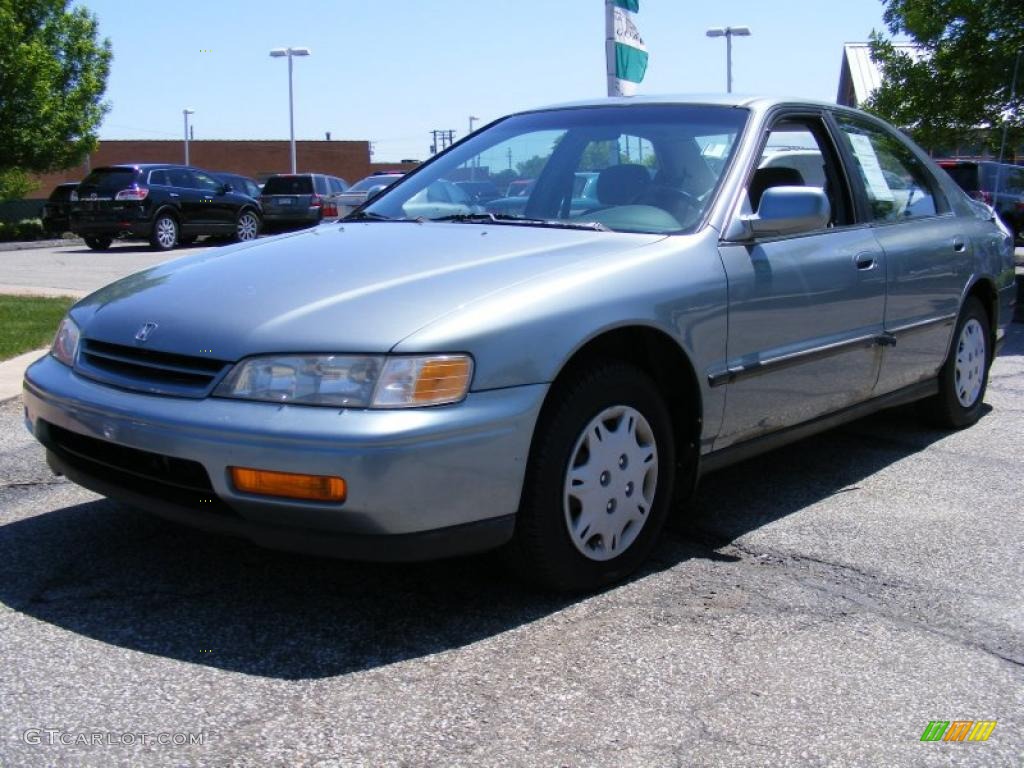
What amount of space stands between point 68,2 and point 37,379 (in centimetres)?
2371

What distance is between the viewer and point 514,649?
10.6 ft

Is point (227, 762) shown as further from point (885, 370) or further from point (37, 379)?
point (885, 370)

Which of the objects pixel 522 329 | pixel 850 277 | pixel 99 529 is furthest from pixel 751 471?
pixel 99 529

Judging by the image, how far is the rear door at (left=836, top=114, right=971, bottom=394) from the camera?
5.02m

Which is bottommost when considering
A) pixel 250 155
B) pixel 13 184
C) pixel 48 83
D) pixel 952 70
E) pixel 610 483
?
pixel 610 483

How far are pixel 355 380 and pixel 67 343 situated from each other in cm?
129

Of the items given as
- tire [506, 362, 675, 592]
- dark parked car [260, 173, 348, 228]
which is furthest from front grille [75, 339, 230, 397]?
dark parked car [260, 173, 348, 228]

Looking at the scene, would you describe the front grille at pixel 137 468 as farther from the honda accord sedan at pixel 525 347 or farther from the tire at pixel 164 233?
the tire at pixel 164 233

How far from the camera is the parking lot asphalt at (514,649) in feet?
8.85

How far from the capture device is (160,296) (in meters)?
3.66

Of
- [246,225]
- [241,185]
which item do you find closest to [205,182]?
[246,225]

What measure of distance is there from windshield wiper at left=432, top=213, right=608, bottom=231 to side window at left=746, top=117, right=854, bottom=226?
30.5 inches

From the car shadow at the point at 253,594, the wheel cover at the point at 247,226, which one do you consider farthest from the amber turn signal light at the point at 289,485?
the wheel cover at the point at 247,226

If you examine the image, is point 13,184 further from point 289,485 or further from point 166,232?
point 289,485
